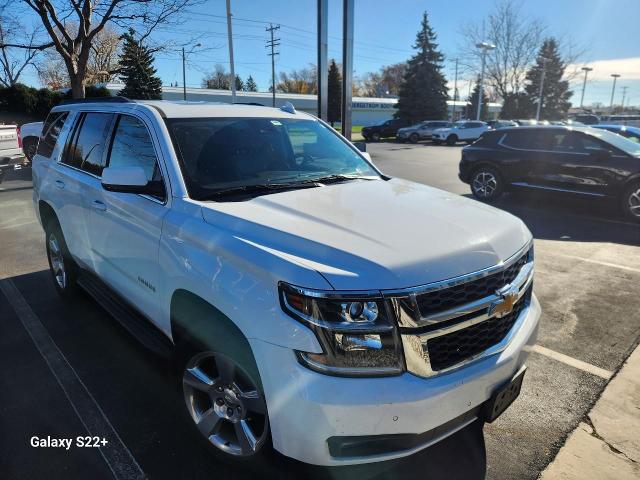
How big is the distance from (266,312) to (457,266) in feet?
2.86

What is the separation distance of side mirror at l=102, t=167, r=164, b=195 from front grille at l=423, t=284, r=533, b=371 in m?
1.82

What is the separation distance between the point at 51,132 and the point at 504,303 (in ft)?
15.5

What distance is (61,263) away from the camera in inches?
186

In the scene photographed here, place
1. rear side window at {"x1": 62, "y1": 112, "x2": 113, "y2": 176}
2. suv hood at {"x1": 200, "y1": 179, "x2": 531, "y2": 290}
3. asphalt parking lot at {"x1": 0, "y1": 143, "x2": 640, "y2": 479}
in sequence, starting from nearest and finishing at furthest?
1. suv hood at {"x1": 200, "y1": 179, "x2": 531, "y2": 290}
2. asphalt parking lot at {"x1": 0, "y1": 143, "x2": 640, "y2": 479}
3. rear side window at {"x1": 62, "y1": 112, "x2": 113, "y2": 176}

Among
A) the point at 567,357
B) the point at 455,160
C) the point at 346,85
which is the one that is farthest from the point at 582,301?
the point at 455,160

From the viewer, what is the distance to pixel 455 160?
819 inches

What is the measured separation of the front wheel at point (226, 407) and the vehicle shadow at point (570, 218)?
6477 mm

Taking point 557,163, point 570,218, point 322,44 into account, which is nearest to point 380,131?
point 322,44

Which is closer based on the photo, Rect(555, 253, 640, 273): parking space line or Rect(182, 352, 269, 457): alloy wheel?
Rect(182, 352, 269, 457): alloy wheel

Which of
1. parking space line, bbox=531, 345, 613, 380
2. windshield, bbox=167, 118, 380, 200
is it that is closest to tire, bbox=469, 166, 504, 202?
parking space line, bbox=531, 345, 613, 380

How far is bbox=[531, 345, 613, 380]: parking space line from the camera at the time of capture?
3564 mm

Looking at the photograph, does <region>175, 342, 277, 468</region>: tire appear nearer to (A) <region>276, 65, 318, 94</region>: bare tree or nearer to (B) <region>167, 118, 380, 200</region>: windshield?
(B) <region>167, 118, 380, 200</region>: windshield

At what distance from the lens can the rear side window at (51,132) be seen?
4.68 metres

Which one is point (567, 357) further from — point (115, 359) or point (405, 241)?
point (115, 359)
